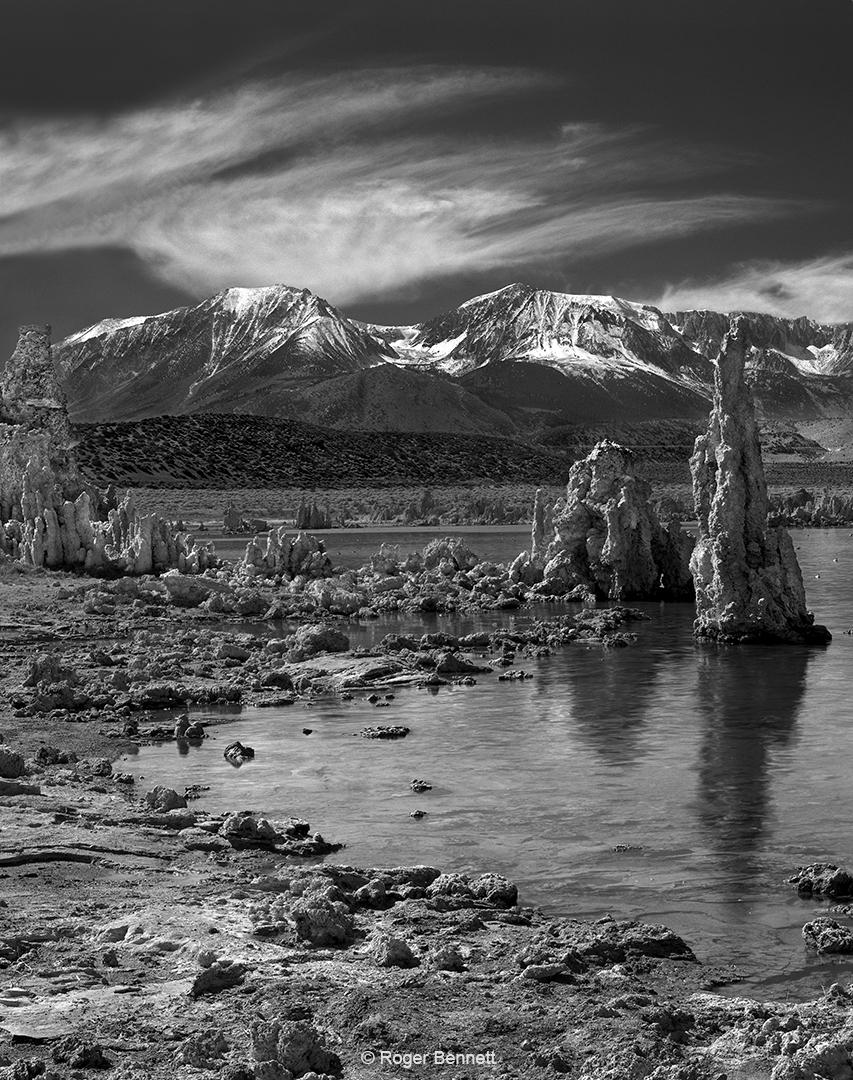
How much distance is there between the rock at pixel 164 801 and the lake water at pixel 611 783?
1.29 m

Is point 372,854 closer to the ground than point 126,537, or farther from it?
closer to the ground

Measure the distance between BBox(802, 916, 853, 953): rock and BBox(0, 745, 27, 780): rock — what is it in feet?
36.1

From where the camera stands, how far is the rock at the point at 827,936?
1255 centimetres

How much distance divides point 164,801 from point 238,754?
418 cm

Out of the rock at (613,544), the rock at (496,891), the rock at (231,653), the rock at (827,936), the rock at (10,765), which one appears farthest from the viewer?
the rock at (613,544)

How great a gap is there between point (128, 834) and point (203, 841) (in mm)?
910

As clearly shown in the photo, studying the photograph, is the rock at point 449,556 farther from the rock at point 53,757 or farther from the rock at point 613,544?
the rock at point 53,757

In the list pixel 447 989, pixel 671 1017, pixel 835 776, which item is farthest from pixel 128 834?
pixel 835 776

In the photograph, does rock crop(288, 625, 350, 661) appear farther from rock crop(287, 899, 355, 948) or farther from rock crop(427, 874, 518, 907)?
rock crop(287, 899, 355, 948)

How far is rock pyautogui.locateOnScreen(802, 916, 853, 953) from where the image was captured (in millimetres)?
12555

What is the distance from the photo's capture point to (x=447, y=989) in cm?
1101

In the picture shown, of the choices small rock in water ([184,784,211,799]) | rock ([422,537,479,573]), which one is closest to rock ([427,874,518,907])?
small rock in water ([184,784,211,799])

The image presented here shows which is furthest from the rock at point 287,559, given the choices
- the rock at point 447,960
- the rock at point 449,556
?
the rock at point 447,960

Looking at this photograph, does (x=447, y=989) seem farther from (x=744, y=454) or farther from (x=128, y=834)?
(x=744, y=454)
